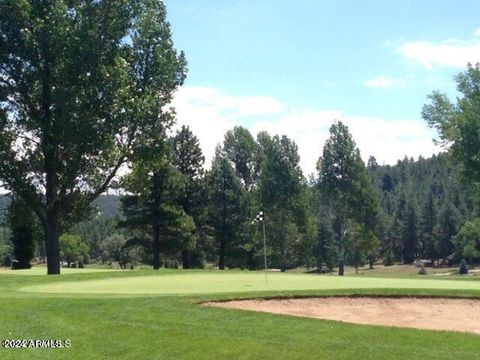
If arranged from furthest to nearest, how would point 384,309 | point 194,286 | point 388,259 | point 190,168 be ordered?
point 388,259
point 190,168
point 194,286
point 384,309

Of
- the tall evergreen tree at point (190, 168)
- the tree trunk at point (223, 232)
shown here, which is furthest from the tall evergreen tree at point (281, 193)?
the tall evergreen tree at point (190, 168)

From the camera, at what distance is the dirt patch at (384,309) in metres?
14.1

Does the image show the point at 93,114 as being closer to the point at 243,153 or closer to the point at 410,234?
the point at 243,153

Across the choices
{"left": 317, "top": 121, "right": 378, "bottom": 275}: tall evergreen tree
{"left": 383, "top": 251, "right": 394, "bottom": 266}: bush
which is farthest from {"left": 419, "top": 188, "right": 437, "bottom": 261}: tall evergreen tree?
{"left": 317, "top": 121, "right": 378, "bottom": 275}: tall evergreen tree

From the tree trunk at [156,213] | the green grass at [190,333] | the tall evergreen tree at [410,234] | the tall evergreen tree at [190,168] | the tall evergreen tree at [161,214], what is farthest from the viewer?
the tall evergreen tree at [410,234]

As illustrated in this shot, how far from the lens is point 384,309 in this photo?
628 inches

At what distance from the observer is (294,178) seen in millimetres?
71688

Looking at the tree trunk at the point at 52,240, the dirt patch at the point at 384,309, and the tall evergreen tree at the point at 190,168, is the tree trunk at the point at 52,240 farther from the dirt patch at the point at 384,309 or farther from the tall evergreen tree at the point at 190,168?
the tall evergreen tree at the point at 190,168

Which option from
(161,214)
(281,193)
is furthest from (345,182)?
(161,214)

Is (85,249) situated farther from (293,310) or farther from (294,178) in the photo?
(293,310)

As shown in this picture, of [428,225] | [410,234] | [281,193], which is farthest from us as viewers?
[428,225]

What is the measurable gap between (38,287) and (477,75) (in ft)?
129

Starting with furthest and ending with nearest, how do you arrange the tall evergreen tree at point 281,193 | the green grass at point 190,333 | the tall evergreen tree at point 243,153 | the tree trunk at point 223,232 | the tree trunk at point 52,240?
the tall evergreen tree at point 243,153 < the tall evergreen tree at point 281,193 < the tree trunk at point 223,232 < the tree trunk at point 52,240 < the green grass at point 190,333

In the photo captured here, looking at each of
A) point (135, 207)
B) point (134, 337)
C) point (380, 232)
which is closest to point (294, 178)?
point (135, 207)
